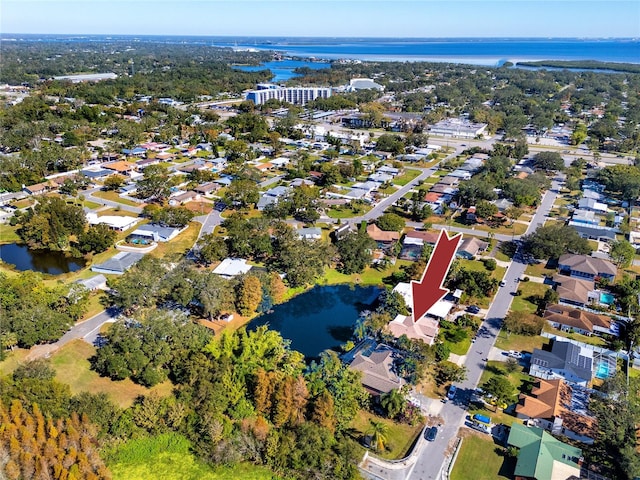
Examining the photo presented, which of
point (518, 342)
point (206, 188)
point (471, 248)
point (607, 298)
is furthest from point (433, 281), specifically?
point (206, 188)

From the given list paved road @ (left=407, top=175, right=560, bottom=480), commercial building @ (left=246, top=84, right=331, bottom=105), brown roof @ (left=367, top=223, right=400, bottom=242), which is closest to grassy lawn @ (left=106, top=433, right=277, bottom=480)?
paved road @ (left=407, top=175, right=560, bottom=480)

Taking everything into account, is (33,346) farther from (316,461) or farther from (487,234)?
(487,234)

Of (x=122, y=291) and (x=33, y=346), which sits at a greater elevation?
(x=122, y=291)

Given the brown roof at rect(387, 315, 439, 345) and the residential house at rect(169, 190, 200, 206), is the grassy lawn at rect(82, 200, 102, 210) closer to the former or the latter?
the residential house at rect(169, 190, 200, 206)

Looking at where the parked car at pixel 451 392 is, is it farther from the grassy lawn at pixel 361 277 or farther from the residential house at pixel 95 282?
the residential house at pixel 95 282

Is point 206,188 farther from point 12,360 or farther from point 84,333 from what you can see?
point 12,360

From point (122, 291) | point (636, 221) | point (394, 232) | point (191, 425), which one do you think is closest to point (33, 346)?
point (122, 291)
